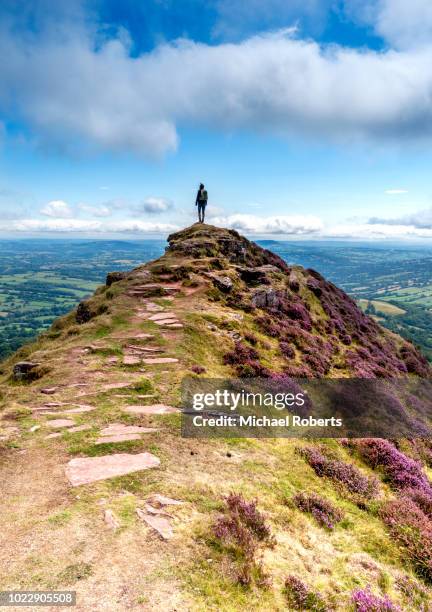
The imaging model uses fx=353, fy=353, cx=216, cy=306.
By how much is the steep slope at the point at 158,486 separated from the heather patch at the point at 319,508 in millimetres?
132

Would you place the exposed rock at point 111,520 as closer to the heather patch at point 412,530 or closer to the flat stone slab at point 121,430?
the flat stone slab at point 121,430

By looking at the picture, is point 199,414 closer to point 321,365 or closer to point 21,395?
point 21,395

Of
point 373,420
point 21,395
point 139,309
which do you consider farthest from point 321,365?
point 21,395

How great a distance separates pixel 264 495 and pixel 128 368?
10619 mm

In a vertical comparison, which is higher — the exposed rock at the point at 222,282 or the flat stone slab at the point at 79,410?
the exposed rock at the point at 222,282

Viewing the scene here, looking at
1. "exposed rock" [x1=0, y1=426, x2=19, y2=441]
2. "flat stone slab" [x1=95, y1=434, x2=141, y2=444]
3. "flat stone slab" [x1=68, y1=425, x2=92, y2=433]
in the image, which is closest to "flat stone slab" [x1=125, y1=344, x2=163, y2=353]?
"flat stone slab" [x1=68, y1=425, x2=92, y2=433]

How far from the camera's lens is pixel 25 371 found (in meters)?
18.9

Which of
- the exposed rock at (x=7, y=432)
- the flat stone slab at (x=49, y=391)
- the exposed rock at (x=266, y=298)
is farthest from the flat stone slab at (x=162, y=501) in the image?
the exposed rock at (x=266, y=298)

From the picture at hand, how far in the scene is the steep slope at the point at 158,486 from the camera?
733cm

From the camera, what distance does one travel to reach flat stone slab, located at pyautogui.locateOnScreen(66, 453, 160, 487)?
1035 cm

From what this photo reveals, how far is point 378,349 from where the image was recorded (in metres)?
41.8

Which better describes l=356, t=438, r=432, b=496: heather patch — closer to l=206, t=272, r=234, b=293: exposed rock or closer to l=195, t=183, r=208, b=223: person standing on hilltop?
l=206, t=272, r=234, b=293: exposed rock

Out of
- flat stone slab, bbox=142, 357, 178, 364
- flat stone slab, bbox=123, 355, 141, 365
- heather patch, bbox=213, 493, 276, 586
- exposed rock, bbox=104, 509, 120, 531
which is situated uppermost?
flat stone slab, bbox=123, 355, 141, 365

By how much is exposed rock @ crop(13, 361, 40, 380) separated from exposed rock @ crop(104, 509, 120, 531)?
11.8 m
